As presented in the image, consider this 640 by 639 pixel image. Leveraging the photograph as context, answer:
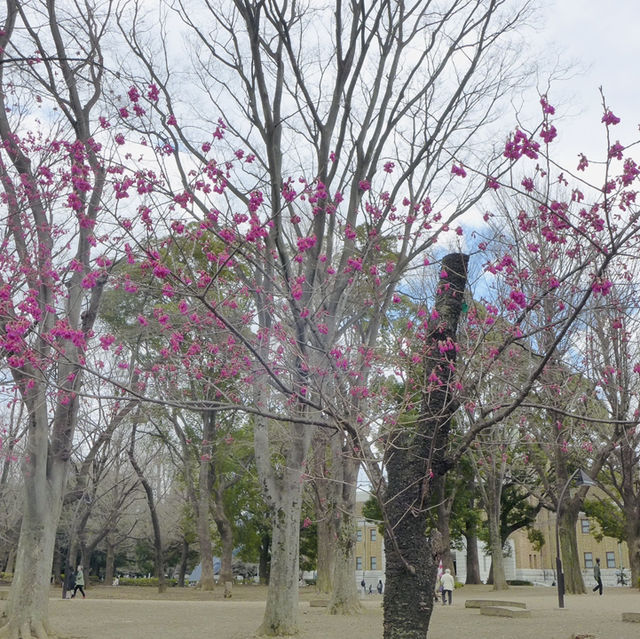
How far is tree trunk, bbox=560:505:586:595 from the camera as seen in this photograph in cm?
2462

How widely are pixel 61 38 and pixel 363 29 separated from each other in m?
5.52

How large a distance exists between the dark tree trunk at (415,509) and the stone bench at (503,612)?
35.9 feet

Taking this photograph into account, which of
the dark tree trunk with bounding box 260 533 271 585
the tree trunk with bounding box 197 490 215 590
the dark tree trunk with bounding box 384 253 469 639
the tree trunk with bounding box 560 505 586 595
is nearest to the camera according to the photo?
the dark tree trunk with bounding box 384 253 469 639

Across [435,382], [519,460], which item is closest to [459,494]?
[519,460]

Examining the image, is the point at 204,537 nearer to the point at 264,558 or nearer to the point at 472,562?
the point at 264,558

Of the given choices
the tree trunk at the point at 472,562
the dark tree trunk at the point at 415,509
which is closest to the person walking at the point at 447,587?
the dark tree trunk at the point at 415,509

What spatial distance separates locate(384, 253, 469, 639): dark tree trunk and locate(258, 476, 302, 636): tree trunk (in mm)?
5893

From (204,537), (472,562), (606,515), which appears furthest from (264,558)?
(606,515)

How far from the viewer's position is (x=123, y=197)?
25.5ft

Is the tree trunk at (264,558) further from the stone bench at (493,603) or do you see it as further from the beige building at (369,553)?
the stone bench at (493,603)

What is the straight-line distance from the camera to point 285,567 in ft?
39.6

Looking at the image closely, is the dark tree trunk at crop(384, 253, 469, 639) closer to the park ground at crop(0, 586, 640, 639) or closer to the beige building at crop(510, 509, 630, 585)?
the park ground at crop(0, 586, 640, 639)

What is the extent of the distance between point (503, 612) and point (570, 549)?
30.7 feet

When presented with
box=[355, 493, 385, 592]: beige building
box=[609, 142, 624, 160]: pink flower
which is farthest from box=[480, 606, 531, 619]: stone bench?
box=[355, 493, 385, 592]: beige building
